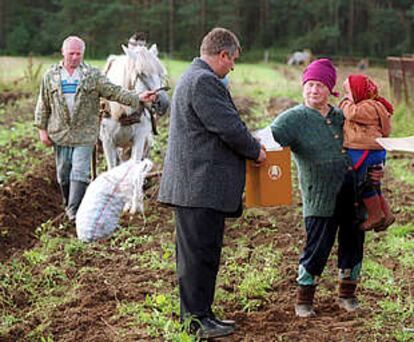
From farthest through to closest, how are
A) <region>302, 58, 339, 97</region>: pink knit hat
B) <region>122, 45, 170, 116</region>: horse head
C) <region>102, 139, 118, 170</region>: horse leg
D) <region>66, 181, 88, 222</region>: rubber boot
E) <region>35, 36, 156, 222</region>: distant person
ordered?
<region>102, 139, 118, 170</region>: horse leg → <region>122, 45, 170, 116</region>: horse head → <region>66, 181, 88, 222</region>: rubber boot → <region>35, 36, 156, 222</region>: distant person → <region>302, 58, 339, 97</region>: pink knit hat

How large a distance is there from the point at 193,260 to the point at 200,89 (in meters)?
1.08

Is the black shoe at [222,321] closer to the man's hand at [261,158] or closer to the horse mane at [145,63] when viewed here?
the man's hand at [261,158]

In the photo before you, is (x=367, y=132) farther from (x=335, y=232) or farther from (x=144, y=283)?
(x=144, y=283)

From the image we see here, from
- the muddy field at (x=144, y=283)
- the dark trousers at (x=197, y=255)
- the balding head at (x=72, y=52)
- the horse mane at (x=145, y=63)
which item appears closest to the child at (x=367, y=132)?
the muddy field at (x=144, y=283)

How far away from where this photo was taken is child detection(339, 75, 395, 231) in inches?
188

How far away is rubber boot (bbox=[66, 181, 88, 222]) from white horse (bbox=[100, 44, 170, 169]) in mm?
989

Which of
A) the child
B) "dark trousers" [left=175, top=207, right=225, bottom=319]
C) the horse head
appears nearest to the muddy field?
"dark trousers" [left=175, top=207, right=225, bottom=319]

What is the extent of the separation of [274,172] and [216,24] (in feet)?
160

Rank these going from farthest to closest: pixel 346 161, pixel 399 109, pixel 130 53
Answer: pixel 399 109 < pixel 130 53 < pixel 346 161

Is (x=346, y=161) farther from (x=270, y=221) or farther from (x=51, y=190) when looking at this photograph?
(x=51, y=190)

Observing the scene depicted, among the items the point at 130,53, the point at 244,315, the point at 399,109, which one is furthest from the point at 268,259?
the point at 399,109

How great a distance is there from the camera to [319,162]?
15.8 ft

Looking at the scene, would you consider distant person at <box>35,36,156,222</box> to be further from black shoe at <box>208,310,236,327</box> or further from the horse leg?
black shoe at <box>208,310,236,327</box>

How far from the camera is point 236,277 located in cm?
602
